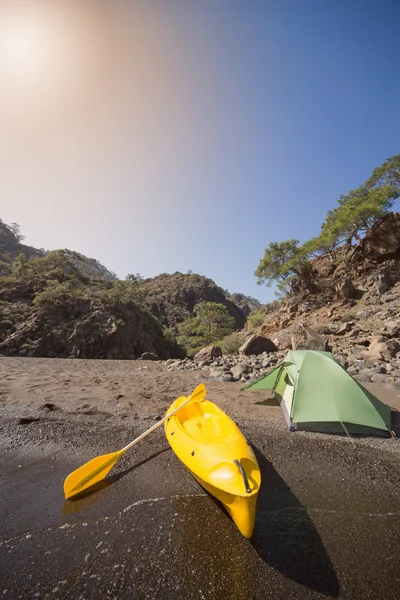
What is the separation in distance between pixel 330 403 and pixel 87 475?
15.8ft

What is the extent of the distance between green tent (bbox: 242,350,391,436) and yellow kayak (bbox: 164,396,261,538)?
212cm

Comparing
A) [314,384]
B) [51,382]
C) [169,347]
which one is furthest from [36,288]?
[314,384]

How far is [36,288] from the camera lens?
26062 mm

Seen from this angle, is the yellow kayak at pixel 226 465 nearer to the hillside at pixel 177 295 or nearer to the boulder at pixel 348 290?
the boulder at pixel 348 290

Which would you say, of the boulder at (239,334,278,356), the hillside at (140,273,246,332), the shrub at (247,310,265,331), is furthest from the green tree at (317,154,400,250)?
the hillside at (140,273,246,332)

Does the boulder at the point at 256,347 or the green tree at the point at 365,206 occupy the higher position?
the green tree at the point at 365,206

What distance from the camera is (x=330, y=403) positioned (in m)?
5.05

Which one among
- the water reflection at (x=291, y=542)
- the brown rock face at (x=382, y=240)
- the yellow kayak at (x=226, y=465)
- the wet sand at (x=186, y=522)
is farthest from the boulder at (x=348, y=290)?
the water reflection at (x=291, y=542)

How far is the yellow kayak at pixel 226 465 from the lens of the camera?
2451 millimetres

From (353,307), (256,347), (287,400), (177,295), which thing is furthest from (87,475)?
(177,295)

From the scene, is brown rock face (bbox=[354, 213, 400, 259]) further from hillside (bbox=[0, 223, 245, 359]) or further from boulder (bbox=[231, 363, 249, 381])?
hillside (bbox=[0, 223, 245, 359])

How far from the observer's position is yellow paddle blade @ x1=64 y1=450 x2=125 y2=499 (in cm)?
338

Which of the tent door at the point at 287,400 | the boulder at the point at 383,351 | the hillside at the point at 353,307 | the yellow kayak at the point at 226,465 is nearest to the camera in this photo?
the yellow kayak at the point at 226,465

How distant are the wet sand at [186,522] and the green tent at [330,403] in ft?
0.90
